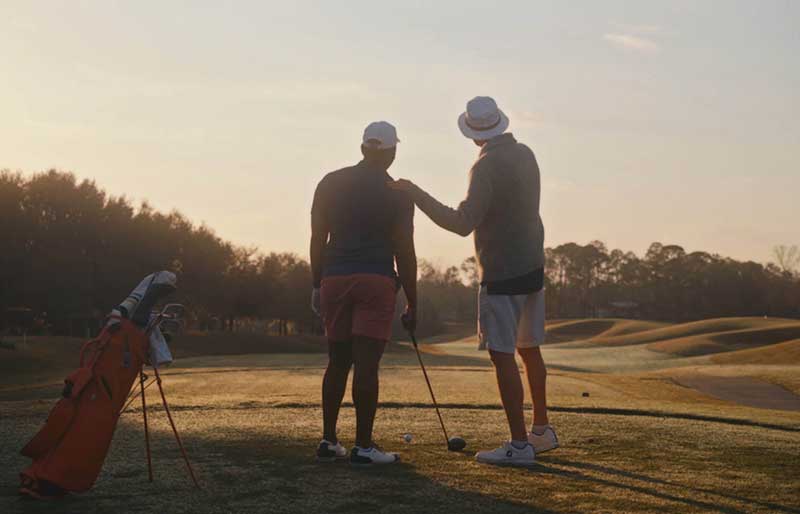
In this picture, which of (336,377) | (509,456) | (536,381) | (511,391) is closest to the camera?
(509,456)

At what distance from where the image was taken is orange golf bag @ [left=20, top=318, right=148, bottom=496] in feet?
18.7

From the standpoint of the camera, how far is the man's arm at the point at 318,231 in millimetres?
7586

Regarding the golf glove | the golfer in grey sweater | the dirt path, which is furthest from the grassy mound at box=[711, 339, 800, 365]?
the golf glove

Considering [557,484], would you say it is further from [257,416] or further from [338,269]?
[257,416]

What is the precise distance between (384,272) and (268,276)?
254 feet

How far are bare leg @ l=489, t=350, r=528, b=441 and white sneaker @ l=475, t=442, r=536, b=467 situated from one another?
0.41 ft

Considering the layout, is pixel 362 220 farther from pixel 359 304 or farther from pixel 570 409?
pixel 570 409

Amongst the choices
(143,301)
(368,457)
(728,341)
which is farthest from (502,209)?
(728,341)

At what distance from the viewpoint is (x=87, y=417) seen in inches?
236

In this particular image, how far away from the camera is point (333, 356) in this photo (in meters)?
7.57

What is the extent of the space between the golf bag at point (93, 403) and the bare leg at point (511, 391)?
2592mm

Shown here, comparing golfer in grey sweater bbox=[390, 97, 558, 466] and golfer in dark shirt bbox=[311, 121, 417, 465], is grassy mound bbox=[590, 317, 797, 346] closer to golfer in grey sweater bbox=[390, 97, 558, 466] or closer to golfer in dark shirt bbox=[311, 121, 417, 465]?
golfer in grey sweater bbox=[390, 97, 558, 466]

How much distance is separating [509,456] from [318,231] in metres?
2.24

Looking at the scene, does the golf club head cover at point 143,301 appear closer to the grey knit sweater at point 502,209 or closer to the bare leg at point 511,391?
the grey knit sweater at point 502,209
